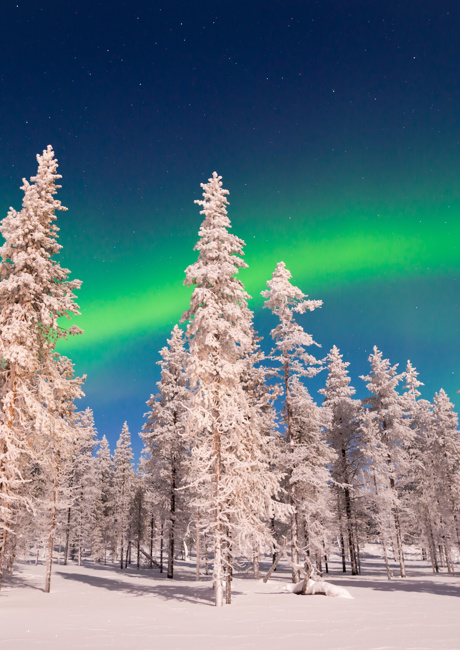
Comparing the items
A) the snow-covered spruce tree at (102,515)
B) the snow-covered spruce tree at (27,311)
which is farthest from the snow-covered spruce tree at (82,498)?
the snow-covered spruce tree at (27,311)

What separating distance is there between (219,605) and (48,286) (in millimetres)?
13386

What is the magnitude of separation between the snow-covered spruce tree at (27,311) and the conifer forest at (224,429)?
6 centimetres

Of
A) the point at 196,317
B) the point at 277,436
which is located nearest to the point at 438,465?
the point at 277,436

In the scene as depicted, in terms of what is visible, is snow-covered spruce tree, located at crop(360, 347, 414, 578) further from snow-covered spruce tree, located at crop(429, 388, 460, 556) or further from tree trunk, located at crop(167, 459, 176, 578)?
tree trunk, located at crop(167, 459, 176, 578)

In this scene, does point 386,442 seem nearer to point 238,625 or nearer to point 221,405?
point 221,405

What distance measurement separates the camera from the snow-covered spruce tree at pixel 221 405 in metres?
16.0

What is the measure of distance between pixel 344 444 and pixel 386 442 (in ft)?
11.9

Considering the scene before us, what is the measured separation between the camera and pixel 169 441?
3148 centimetres

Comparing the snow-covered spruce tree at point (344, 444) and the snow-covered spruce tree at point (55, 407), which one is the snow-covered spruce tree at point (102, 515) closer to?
the snow-covered spruce tree at point (344, 444)

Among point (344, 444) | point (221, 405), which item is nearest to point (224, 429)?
point (221, 405)

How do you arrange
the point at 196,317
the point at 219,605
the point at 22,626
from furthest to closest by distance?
the point at 196,317, the point at 219,605, the point at 22,626

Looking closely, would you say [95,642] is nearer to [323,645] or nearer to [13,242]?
[323,645]

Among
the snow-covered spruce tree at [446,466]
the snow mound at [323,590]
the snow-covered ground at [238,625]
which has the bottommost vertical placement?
the snow mound at [323,590]

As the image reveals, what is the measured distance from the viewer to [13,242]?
1584cm
